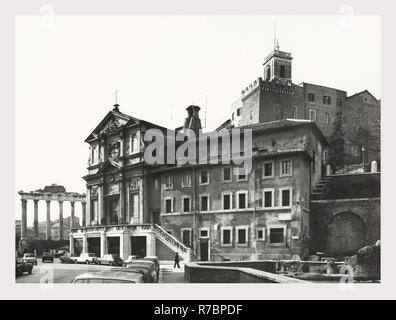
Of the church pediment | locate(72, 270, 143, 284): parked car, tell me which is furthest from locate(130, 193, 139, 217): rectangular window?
locate(72, 270, 143, 284): parked car

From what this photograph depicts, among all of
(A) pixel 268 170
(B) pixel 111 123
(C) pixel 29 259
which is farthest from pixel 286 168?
(C) pixel 29 259

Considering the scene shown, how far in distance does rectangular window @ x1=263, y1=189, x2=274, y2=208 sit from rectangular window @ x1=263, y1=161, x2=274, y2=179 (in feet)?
2.19

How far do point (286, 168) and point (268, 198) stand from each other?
1.62 meters

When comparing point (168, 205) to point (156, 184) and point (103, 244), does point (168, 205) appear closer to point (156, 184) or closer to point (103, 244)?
point (156, 184)

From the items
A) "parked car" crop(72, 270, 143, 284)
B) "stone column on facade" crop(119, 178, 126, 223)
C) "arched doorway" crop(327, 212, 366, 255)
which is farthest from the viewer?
"stone column on facade" crop(119, 178, 126, 223)

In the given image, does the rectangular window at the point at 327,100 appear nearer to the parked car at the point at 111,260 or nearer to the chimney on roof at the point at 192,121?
the chimney on roof at the point at 192,121

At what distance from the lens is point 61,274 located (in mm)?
16828

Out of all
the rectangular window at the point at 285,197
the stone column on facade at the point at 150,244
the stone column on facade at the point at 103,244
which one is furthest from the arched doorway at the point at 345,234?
the stone column on facade at the point at 103,244

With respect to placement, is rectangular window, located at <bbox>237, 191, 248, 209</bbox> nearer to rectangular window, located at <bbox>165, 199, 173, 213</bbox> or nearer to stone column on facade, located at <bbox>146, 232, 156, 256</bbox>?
Answer: rectangular window, located at <bbox>165, 199, 173, 213</bbox>

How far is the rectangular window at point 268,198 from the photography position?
2026cm

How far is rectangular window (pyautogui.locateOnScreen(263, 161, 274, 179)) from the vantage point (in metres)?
20.5

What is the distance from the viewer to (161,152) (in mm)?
23844
